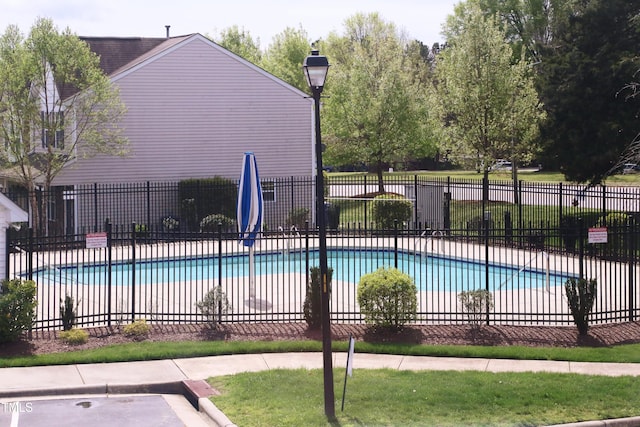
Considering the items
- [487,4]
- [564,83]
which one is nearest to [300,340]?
[564,83]

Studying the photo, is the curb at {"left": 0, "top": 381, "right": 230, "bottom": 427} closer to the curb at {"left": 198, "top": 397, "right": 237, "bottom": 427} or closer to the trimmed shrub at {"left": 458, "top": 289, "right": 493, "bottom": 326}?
the curb at {"left": 198, "top": 397, "right": 237, "bottom": 427}

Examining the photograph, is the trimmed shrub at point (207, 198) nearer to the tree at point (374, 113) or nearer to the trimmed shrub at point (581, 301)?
the tree at point (374, 113)

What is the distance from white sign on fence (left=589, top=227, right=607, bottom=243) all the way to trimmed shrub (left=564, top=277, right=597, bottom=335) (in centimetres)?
96

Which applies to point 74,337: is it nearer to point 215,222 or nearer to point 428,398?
point 428,398

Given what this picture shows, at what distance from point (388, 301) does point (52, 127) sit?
2011cm

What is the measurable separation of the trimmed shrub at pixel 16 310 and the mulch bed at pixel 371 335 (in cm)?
26

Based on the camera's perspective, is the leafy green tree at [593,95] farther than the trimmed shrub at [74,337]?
Yes

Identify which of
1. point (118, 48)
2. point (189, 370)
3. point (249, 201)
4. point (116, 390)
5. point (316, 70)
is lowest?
point (116, 390)

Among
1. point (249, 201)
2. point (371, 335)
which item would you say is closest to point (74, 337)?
point (371, 335)

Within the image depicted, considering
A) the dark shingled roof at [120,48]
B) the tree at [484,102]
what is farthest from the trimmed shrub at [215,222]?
the tree at [484,102]

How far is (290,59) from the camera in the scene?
202 feet

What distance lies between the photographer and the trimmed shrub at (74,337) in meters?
15.3

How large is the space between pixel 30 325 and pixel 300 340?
475 cm

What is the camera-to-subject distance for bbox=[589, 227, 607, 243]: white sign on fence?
640 inches
